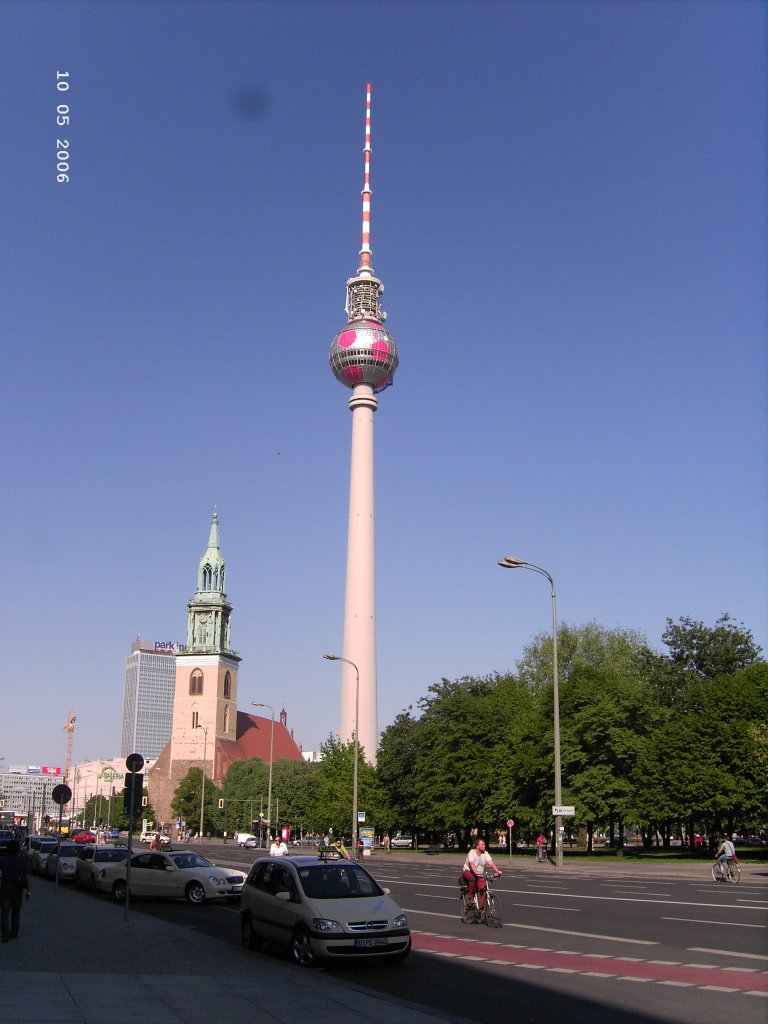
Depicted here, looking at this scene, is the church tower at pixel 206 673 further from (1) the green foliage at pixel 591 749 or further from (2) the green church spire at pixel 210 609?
(1) the green foliage at pixel 591 749

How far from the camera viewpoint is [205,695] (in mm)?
153125

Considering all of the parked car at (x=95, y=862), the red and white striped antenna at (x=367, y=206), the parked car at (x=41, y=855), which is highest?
the red and white striped antenna at (x=367, y=206)

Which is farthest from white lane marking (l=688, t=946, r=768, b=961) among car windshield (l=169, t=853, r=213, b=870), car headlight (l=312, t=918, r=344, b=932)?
car windshield (l=169, t=853, r=213, b=870)

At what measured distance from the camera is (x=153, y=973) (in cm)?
1266

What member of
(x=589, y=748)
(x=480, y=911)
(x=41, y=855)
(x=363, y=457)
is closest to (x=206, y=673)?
(x=363, y=457)

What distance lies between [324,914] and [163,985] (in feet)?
8.41

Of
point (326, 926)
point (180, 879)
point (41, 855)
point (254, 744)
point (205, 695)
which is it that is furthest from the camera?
point (254, 744)

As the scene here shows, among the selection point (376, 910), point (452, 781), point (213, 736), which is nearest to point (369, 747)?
point (452, 781)

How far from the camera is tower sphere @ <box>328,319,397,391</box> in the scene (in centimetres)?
10931

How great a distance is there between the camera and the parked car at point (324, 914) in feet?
44.1

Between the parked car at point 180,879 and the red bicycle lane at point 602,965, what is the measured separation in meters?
10.1

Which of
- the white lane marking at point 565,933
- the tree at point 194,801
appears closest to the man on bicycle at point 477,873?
the white lane marking at point 565,933

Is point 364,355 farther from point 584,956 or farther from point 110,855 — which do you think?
point 584,956

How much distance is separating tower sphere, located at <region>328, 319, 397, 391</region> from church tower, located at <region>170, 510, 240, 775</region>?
5530 cm
